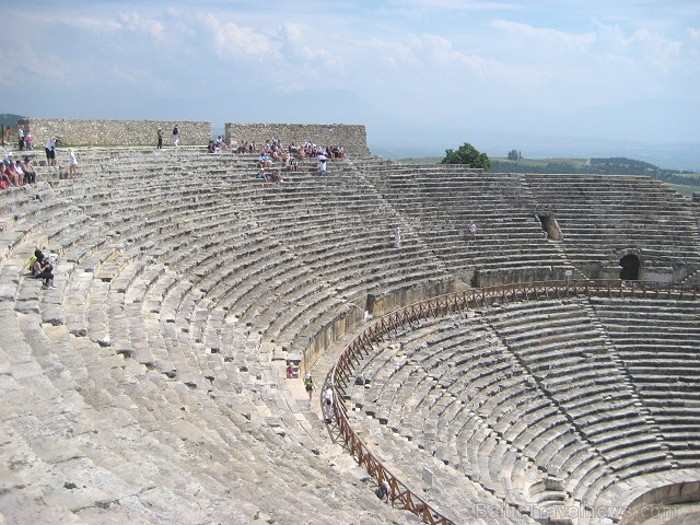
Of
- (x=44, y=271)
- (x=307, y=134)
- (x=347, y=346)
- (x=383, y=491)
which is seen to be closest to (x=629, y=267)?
(x=307, y=134)

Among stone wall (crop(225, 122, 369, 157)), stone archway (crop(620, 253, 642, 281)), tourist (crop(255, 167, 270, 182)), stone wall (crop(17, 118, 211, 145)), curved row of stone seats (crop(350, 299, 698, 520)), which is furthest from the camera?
stone wall (crop(225, 122, 369, 157))

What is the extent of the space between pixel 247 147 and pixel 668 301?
16.0 m

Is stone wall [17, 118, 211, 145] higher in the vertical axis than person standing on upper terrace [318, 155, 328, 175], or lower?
higher

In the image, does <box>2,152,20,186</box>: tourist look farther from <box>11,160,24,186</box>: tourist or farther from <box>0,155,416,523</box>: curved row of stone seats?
<box>0,155,416,523</box>: curved row of stone seats

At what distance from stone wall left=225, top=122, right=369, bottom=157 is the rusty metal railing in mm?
10313

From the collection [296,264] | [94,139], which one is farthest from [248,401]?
[94,139]

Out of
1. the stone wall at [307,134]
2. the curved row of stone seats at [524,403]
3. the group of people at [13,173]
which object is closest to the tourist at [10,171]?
the group of people at [13,173]

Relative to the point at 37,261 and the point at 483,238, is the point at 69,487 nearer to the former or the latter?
the point at 37,261

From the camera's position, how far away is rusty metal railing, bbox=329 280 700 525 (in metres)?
12.2

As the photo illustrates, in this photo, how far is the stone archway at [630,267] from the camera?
26.7m

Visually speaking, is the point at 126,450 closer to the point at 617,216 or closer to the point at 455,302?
the point at 455,302

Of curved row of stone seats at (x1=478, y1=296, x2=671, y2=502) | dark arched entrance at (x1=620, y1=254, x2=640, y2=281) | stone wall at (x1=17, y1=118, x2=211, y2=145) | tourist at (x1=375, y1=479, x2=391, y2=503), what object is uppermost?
stone wall at (x1=17, y1=118, x2=211, y2=145)

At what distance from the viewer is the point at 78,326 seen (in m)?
9.91

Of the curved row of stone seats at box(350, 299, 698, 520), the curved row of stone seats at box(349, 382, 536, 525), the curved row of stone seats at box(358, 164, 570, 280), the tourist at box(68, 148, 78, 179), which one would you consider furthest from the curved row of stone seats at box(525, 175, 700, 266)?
the tourist at box(68, 148, 78, 179)
